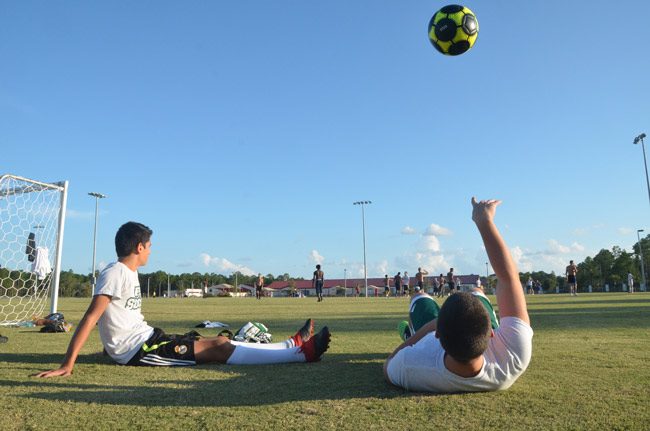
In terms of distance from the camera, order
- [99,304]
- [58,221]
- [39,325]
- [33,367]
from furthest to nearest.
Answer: [58,221] < [39,325] < [33,367] < [99,304]

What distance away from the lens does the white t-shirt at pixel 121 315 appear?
4.07 meters

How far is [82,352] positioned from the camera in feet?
17.4

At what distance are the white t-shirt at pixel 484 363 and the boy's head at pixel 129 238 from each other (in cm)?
260

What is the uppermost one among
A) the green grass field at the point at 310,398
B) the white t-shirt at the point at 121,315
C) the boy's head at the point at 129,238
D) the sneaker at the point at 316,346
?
the boy's head at the point at 129,238

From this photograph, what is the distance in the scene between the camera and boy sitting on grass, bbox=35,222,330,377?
4.13 m

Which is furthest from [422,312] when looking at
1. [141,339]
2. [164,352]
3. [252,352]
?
[141,339]

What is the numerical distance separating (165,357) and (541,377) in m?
3.12

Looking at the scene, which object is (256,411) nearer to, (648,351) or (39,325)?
(648,351)

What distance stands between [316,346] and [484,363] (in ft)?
6.14

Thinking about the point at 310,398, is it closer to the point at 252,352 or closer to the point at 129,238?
the point at 252,352

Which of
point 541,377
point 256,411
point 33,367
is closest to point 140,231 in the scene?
point 33,367

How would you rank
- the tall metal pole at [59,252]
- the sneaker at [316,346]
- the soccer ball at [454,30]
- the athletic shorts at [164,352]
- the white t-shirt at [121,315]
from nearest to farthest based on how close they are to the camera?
the white t-shirt at [121,315], the athletic shorts at [164,352], the sneaker at [316,346], the soccer ball at [454,30], the tall metal pole at [59,252]

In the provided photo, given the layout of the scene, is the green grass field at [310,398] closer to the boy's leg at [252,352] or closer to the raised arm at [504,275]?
the boy's leg at [252,352]

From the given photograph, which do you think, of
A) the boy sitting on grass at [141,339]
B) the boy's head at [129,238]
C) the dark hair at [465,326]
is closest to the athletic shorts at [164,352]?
the boy sitting on grass at [141,339]
